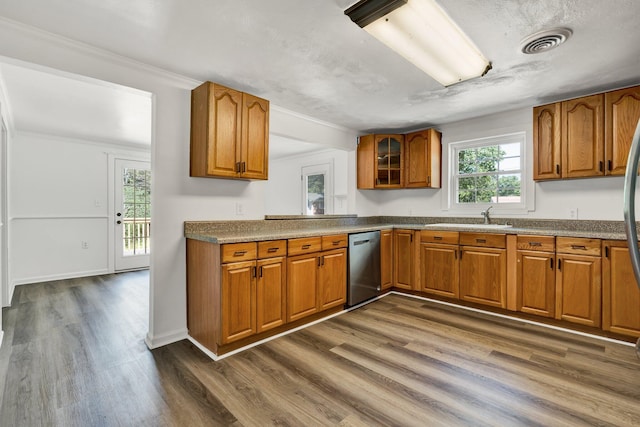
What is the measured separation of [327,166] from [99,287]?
4.23 m

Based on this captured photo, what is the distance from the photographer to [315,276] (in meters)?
3.04

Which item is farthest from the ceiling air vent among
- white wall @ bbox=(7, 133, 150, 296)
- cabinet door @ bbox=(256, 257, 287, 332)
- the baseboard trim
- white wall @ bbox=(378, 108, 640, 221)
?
white wall @ bbox=(7, 133, 150, 296)

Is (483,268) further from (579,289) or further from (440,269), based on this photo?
(579,289)

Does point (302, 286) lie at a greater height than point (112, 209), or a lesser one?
lesser

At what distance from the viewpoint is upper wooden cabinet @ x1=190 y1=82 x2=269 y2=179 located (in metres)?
2.60

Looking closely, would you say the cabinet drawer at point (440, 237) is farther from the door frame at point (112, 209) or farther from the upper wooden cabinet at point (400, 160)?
the door frame at point (112, 209)

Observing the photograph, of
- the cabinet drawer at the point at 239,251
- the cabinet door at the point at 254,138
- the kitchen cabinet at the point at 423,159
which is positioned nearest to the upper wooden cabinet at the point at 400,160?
the kitchen cabinet at the point at 423,159

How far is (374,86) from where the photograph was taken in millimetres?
2922

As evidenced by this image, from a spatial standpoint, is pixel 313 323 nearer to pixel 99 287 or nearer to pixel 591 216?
pixel 591 216

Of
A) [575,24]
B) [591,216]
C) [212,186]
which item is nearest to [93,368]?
[212,186]

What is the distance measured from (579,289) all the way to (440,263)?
127cm

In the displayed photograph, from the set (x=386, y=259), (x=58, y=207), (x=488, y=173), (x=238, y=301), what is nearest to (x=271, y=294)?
(x=238, y=301)

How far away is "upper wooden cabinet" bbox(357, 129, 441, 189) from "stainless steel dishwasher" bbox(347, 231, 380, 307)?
0.95 m

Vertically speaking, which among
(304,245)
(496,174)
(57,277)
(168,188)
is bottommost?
(57,277)
